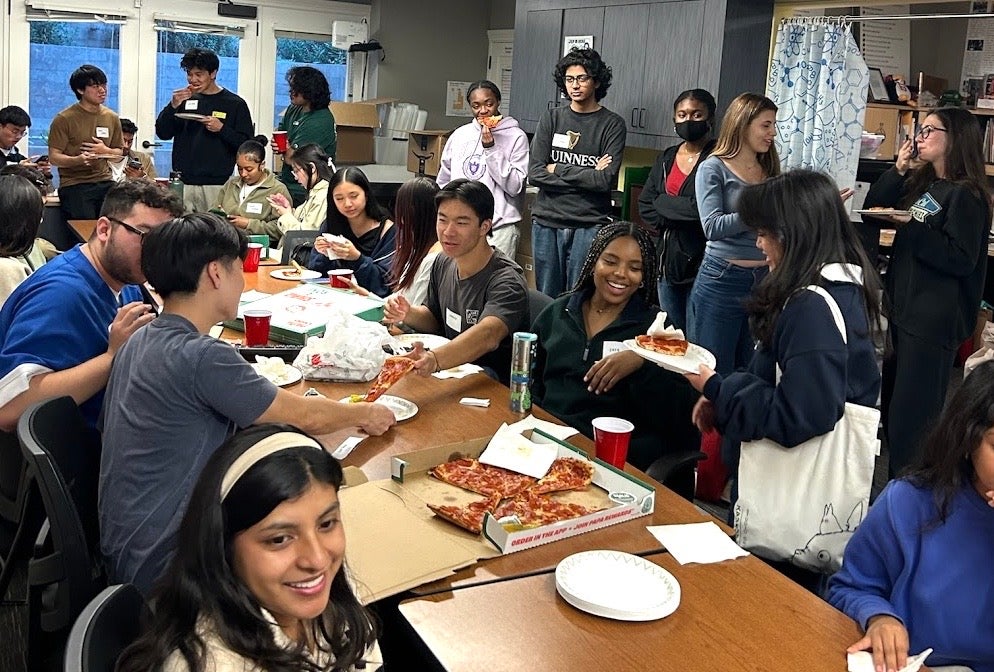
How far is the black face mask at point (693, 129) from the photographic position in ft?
16.1

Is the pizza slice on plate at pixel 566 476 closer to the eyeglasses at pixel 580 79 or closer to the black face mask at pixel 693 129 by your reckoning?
the black face mask at pixel 693 129

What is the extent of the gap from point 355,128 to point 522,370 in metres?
6.39

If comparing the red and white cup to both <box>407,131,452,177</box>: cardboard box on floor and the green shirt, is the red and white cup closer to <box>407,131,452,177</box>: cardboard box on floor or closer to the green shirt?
the green shirt

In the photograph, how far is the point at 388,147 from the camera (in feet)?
29.9

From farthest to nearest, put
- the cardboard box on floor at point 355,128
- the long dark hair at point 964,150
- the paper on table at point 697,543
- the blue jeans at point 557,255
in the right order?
the cardboard box on floor at point 355,128, the blue jeans at point 557,255, the long dark hair at point 964,150, the paper on table at point 697,543

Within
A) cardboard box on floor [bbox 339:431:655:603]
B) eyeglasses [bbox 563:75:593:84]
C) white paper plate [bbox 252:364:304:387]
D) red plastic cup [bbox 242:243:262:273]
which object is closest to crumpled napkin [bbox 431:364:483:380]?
white paper plate [bbox 252:364:304:387]

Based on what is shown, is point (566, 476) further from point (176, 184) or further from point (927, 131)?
point (176, 184)

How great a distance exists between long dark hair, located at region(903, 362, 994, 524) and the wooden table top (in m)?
0.32

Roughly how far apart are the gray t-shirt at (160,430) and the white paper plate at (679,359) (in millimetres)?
1101

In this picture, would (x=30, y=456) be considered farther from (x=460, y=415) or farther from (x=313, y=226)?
(x=313, y=226)

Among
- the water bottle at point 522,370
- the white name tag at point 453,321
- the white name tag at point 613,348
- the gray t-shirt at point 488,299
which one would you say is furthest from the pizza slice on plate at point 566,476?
the white name tag at point 453,321

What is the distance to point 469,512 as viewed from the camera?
2.05m

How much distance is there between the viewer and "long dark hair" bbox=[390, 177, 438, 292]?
3996 millimetres

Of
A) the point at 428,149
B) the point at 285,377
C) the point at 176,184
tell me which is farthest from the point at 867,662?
the point at 428,149
